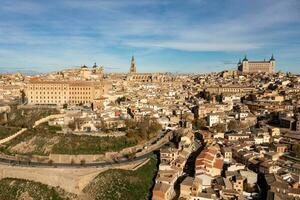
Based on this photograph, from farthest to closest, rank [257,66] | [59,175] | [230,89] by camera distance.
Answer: [257,66]
[230,89]
[59,175]

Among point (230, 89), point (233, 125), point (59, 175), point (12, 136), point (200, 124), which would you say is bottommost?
point (59, 175)

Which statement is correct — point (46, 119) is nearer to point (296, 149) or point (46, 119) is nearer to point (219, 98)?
A: point (296, 149)

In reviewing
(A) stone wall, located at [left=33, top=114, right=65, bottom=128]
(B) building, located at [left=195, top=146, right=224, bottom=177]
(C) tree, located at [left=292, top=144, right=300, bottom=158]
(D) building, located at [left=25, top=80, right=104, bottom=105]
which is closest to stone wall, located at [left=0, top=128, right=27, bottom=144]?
(A) stone wall, located at [left=33, top=114, right=65, bottom=128]

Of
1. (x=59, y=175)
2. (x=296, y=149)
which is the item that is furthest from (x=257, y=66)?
(x=59, y=175)

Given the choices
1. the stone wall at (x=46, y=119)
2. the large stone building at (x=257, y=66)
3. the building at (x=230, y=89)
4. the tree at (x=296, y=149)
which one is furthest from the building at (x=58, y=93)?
the large stone building at (x=257, y=66)

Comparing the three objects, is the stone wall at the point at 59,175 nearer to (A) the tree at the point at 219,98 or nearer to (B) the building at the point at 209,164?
(B) the building at the point at 209,164

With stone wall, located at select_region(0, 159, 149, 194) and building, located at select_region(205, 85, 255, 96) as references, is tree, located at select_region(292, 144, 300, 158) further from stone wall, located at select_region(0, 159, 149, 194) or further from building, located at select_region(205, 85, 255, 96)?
building, located at select_region(205, 85, 255, 96)
